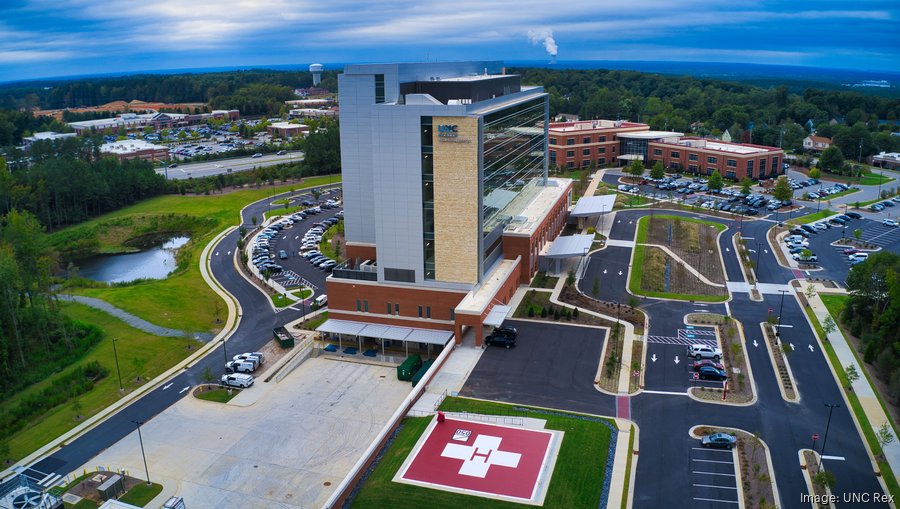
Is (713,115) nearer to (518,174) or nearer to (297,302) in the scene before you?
(518,174)

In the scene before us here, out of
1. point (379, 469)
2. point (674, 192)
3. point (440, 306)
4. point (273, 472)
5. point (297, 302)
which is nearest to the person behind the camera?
point (379, 469)

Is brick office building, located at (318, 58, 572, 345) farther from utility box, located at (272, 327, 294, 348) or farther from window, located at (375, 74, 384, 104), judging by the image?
utility box, located at (272, 327, 294, 348)

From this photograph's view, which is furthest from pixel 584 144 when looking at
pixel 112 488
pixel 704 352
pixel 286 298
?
pixel 112 488

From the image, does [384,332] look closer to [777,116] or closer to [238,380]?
[238,380]

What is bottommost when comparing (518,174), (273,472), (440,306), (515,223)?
(273,472)

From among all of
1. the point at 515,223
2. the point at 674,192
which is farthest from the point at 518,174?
the point at 674,192

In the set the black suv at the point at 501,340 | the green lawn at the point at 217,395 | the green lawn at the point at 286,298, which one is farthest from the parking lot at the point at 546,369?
the green lawn at the point at 286,298

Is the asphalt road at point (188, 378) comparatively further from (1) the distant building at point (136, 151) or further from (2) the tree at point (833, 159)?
(2) the tree at point (833, 159)
